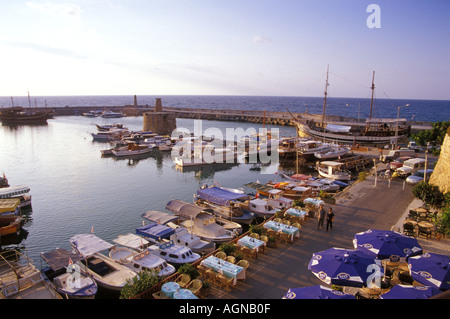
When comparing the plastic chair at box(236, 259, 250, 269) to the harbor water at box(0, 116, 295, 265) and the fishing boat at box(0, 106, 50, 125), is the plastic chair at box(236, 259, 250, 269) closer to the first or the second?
the harbor water at box(0, 116, 295, 265)

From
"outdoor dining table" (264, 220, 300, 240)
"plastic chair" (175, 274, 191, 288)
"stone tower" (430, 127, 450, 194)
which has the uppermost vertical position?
"stone tower" (430, 127, 450, 194)

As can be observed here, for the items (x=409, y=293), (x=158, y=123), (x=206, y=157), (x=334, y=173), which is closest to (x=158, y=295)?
(x=409, y=293)

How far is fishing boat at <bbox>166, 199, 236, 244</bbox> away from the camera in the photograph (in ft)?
72.9

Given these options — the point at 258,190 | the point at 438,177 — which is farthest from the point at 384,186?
the point at 258,190

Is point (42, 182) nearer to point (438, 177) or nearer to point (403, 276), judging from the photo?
point (403, 276)

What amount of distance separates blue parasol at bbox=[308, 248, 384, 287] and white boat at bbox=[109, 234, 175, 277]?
822cm

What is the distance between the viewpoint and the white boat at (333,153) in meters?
50.6

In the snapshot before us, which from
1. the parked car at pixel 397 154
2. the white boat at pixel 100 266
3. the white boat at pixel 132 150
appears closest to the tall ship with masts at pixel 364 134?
the parked car at pixel 397 154

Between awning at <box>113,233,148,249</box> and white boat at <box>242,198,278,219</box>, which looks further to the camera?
white boat at <box>242,198,278,219</box>

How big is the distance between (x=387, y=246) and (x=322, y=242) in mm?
4699

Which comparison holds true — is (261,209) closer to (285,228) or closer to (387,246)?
(285,228)

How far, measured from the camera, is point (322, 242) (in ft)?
60.7

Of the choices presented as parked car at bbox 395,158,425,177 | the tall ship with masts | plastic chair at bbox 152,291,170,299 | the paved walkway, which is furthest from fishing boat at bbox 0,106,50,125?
plastic chair at bbox 152,291,170,299
